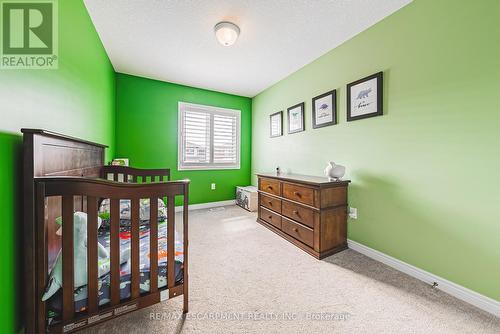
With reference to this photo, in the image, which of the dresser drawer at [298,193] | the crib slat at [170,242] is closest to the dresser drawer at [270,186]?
the dresser drawer at [298,193]

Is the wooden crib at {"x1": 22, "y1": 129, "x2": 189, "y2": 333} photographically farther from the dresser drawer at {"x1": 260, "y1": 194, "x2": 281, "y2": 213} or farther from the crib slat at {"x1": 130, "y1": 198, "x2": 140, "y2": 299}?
the dresser drawer at {"x1": 260, "y1": 194, "x2": 281, "y2": 213}

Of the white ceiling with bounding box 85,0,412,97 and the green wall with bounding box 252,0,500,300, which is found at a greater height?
the white ceiling with bounding box 85,0,412,97

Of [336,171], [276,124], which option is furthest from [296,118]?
[336,171]

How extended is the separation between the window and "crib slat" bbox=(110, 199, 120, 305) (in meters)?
2.68

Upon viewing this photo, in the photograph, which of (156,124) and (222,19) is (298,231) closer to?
(222,19)

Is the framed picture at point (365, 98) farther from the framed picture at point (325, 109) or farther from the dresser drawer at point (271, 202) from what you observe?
the dresser drawer at point (271, 202)

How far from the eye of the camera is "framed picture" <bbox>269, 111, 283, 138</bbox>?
10.8 ft

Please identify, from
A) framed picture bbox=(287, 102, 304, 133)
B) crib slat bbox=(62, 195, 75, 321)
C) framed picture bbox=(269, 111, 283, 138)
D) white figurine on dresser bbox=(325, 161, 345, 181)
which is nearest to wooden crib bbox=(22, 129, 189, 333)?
crib slat bbox=(62, 195, 75, 321)

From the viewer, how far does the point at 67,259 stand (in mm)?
880

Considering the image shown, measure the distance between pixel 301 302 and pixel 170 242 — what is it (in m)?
1.01

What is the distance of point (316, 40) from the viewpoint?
2189mm

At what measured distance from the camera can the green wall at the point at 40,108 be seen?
2.76ft

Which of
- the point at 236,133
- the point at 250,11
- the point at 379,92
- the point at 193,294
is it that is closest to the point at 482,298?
the point at 379,92

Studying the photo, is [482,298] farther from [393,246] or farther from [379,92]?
[379,92]
